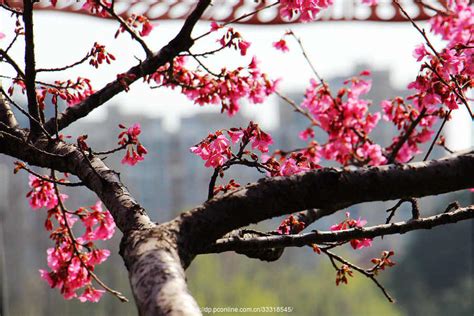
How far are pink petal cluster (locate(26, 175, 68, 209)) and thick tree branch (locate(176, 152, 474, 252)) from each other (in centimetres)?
132

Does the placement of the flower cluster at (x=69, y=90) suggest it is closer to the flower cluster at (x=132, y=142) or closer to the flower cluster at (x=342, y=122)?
the flower cluster at (x=132, y=142)

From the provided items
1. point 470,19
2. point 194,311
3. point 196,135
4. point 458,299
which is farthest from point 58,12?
point 196,135

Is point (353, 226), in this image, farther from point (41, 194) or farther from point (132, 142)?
point (41, 194)

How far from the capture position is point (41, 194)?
8.38 feet

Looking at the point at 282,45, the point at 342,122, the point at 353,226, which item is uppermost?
the point at 282,45

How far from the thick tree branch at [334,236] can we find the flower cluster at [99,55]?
1.05 m

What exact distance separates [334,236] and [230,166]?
0.31 m

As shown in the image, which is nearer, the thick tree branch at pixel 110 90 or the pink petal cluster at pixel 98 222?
the thick tree branch at pixel 110 90

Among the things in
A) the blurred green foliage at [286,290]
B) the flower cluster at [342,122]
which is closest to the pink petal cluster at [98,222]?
the flower cluster at [342,122]

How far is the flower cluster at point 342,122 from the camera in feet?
10.8

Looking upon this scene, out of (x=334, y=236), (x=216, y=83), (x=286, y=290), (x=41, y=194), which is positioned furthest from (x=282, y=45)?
(x=286, y=290)

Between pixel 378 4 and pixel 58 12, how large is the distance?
74.7 inches

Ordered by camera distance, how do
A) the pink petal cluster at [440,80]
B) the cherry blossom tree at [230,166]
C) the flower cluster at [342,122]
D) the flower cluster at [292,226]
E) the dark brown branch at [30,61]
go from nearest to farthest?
the cherry blossom tree at [230,166] → the dark brown branch at [30,61] → the flower cluster at [292,226] → the pink petal cluster at [440,80] → the flower cluster at [342,122]

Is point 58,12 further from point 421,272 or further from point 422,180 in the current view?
point 421,272
